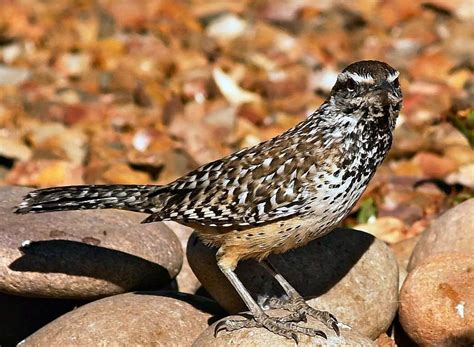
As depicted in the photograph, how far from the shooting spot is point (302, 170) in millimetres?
5898

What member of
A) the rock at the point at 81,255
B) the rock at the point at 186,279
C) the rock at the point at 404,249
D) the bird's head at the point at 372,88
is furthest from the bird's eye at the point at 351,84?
the rock at the point at 186,279

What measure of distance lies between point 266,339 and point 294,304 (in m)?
0.50

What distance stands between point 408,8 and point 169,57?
10.6 feet

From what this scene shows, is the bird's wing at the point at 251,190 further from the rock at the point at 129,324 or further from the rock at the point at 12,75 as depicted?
the rock at the point at 12,75

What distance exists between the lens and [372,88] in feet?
19.0

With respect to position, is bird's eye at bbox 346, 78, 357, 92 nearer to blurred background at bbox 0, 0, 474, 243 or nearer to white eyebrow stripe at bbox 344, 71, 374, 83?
white eyebrow stripe at bbox 344, 71, 374, 83

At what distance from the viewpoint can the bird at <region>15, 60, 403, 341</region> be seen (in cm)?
580

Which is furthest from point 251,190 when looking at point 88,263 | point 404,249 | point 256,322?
point 404,249

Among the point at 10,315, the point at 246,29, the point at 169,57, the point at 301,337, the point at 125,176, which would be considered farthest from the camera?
the point at 246,29

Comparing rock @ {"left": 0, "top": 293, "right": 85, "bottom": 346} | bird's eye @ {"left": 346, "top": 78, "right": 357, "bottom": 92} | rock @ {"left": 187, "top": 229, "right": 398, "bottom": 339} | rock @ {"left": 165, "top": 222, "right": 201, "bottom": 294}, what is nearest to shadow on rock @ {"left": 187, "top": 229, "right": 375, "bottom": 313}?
rock @ {"left": 187, "top": 229, "right": 398, "bottom": 339}

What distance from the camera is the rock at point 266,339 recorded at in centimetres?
571

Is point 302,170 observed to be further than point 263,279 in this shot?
No

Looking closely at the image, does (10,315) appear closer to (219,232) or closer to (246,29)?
(219,232)

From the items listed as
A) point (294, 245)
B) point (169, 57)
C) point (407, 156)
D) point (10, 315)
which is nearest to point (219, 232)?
point (294, 245)
